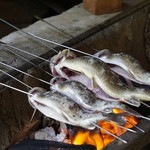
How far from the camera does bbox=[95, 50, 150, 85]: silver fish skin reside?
277 centimetres

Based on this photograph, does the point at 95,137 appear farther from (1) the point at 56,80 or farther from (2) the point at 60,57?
(2) the point at 60,57

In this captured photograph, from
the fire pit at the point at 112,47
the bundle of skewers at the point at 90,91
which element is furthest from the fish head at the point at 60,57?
the fire pit at the point at 112,47

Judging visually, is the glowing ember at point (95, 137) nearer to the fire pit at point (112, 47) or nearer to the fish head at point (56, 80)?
the fire pit at point (112, 47)

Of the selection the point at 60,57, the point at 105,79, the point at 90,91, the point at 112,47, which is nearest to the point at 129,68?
the point at 105,79

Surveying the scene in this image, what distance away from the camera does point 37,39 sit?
3.52 m

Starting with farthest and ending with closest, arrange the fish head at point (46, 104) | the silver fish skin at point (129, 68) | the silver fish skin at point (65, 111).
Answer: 1. the silver fish skin at point (129, 68)
2. the fish head at point (46, 104)
3. the silver fish skin at point (65, 111)

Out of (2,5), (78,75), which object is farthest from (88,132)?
(2,5)

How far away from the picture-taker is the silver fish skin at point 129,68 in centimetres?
277

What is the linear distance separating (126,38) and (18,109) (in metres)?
1.45

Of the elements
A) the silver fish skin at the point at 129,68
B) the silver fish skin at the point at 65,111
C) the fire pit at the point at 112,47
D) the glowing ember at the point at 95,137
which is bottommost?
the glowing ember at the point at 95,137

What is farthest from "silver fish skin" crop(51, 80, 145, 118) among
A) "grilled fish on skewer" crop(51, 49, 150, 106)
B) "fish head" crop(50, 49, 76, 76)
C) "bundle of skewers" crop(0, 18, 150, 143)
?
"fish head" crop(50, 49, 76, 76)

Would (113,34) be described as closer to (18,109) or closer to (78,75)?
(78,75)

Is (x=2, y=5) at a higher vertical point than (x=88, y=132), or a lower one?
lower

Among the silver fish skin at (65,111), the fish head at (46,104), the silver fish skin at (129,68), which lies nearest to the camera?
the silver fish skin at (65,111)
